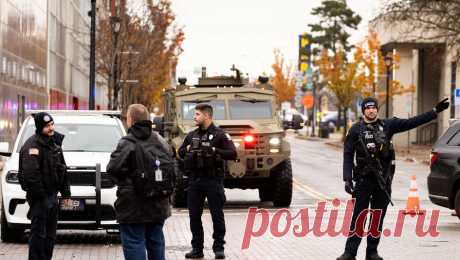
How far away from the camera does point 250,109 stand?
76.6ft

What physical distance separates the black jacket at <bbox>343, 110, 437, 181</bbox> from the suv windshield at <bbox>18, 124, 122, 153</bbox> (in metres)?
4.41

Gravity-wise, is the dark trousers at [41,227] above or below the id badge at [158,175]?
below

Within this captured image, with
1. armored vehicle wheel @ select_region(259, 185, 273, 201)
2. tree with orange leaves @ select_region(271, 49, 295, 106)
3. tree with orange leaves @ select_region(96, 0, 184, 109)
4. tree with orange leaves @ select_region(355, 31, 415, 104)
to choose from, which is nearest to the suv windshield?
armored vehicle wheel @ select_region(259, 185, 273, 201)

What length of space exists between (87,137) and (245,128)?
21.3 ft

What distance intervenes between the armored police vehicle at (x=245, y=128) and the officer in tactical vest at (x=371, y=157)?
8.97m

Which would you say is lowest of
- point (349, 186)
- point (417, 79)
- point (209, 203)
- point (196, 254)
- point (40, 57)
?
point (196, 254)

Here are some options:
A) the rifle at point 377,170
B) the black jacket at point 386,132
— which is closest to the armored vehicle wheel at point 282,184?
the black jacket at point 386,132

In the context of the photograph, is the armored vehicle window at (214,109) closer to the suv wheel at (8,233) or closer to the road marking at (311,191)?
the road marking at (311,191)

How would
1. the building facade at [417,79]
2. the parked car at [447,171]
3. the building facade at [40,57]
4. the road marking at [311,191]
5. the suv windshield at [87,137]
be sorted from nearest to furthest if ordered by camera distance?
the suv windshield at [87,137]
the parked car at [447,171]
the road marking at [311,191]
the building facade at [40,57]
the building facade at [417,79]

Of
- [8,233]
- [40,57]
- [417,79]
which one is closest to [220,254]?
[8,233]

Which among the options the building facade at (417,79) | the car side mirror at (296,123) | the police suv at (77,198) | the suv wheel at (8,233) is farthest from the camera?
the building facade at (417,79)

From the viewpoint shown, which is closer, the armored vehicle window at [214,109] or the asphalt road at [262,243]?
the asphalt road at [262,243]

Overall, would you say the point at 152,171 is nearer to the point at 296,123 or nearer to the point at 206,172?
the point at 206,172

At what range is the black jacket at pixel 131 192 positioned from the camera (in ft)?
32.1
